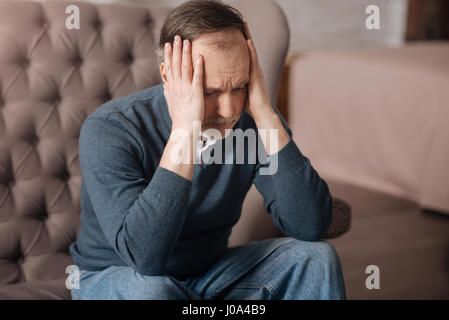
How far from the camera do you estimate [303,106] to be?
3.25ft

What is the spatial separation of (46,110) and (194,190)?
1.12 feet

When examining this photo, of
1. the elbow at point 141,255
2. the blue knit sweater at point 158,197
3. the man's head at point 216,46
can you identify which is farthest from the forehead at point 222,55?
the elbow at point 141,255

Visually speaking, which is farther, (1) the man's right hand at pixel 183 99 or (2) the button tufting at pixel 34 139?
(2) the button tufting at pixel 34 139

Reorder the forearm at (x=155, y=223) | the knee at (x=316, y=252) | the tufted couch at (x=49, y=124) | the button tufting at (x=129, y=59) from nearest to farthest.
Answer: the forearm at (x=155, y=223) → the knee at (x=316, y=252) → the tufted couch at (x=49, y=124) → the button tufting at (x=129, y=59)

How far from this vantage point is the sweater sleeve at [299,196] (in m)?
0.68

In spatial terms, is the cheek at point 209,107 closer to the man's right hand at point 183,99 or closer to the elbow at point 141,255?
the man's right hand at point 183,99

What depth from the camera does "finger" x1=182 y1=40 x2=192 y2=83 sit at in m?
0.60

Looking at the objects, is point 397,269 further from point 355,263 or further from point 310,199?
point 310,199

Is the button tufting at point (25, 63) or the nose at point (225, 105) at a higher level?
the button tufting at point (25, 63)

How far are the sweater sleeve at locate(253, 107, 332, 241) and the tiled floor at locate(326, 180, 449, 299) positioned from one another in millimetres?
231

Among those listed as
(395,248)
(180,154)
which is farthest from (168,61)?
(395,248)

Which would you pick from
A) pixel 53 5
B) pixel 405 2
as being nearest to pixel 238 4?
pixel 53 5

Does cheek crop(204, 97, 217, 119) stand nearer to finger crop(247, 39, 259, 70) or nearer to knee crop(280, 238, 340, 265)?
finger crop(247, 39, 259, 70)
